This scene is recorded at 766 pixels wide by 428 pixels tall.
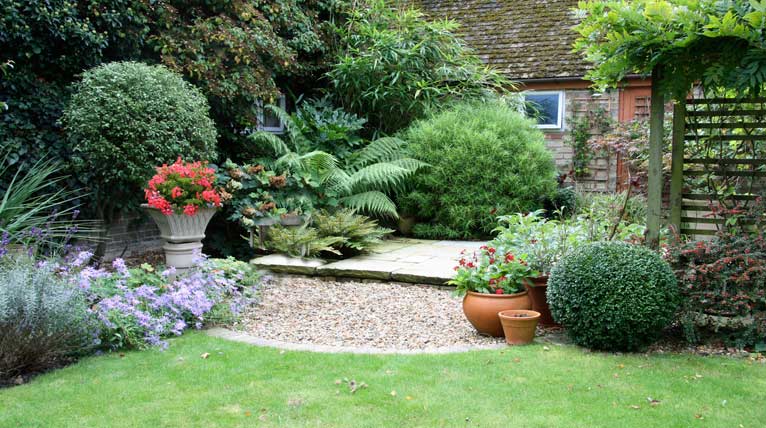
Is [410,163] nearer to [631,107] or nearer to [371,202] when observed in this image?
[371,202]

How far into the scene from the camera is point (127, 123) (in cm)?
630

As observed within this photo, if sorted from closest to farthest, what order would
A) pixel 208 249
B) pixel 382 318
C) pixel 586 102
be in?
pixel 382 318 → pixel 208 249 → pixel 586 102

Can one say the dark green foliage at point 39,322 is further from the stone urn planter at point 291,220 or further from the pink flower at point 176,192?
the stone urn planter at point 291,220

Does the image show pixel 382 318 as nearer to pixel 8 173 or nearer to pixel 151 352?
pixel 151 352

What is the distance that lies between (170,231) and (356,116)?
458 cm

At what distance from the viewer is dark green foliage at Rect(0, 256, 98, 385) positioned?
12.4ft

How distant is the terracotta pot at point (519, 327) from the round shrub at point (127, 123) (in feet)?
12.7

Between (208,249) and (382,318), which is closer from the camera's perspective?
(382,318)

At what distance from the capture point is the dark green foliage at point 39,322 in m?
3.78

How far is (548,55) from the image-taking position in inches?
465

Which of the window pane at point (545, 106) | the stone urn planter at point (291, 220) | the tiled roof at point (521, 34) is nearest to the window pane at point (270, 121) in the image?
the stone urn planter at point (291, 220)

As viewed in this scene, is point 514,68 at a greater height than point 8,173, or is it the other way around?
point 514,68

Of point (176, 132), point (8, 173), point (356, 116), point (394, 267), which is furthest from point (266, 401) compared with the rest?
point (356, 116)

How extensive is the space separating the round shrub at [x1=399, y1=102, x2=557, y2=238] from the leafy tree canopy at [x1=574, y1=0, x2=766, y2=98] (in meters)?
4.10
